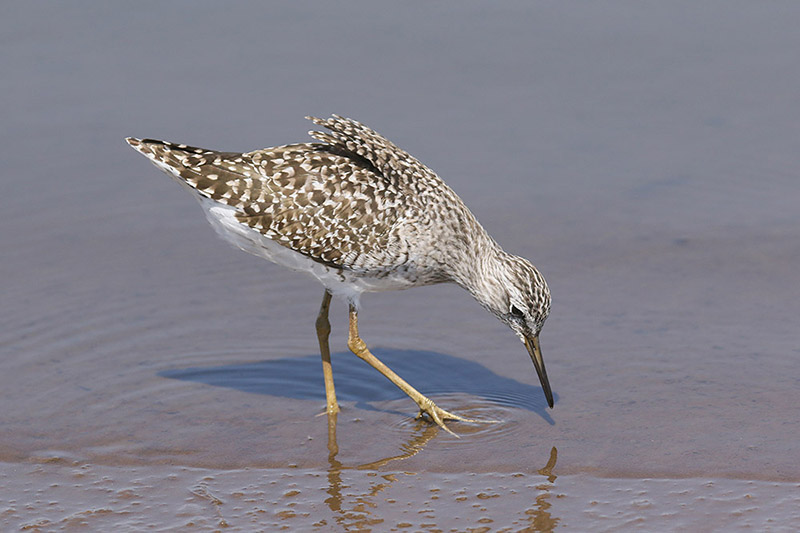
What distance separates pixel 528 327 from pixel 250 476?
2.36m

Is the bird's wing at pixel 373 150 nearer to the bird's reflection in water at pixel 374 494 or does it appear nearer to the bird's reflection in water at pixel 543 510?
the bird's reflection in water at pixel 374 494

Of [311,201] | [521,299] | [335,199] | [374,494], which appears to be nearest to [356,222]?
[335,199]

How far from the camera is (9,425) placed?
7.97 meters

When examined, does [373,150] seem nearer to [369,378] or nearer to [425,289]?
[369,378]

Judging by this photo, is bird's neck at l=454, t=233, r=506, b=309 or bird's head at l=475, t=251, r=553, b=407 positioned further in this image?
bird's neck at l=454, t=233, r=506, b=309

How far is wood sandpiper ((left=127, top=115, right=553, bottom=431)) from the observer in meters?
8.17

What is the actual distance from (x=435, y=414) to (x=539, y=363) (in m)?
0.87

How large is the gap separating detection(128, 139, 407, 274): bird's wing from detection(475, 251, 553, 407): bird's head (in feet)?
2.49

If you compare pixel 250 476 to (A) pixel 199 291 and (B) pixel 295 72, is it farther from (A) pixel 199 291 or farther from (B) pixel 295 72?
(B) pixel 295 72

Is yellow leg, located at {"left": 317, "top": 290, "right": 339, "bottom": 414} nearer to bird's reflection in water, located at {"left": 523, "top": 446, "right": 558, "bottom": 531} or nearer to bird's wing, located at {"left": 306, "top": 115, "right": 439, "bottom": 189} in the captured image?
bird's wing, located at {"left": 306, "top": 115, "right": 439, "bottom": 189}

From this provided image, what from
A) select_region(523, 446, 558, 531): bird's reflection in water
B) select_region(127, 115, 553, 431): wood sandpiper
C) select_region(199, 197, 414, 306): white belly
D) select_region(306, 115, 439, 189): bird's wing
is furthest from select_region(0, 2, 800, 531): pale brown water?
select_region(306, 115, 439, 189): bird's wing

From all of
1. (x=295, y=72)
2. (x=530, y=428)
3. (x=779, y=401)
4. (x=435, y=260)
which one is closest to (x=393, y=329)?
(x=435, y=260)

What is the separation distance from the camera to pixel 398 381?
27.5 feet

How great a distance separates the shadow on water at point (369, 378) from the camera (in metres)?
8.63
